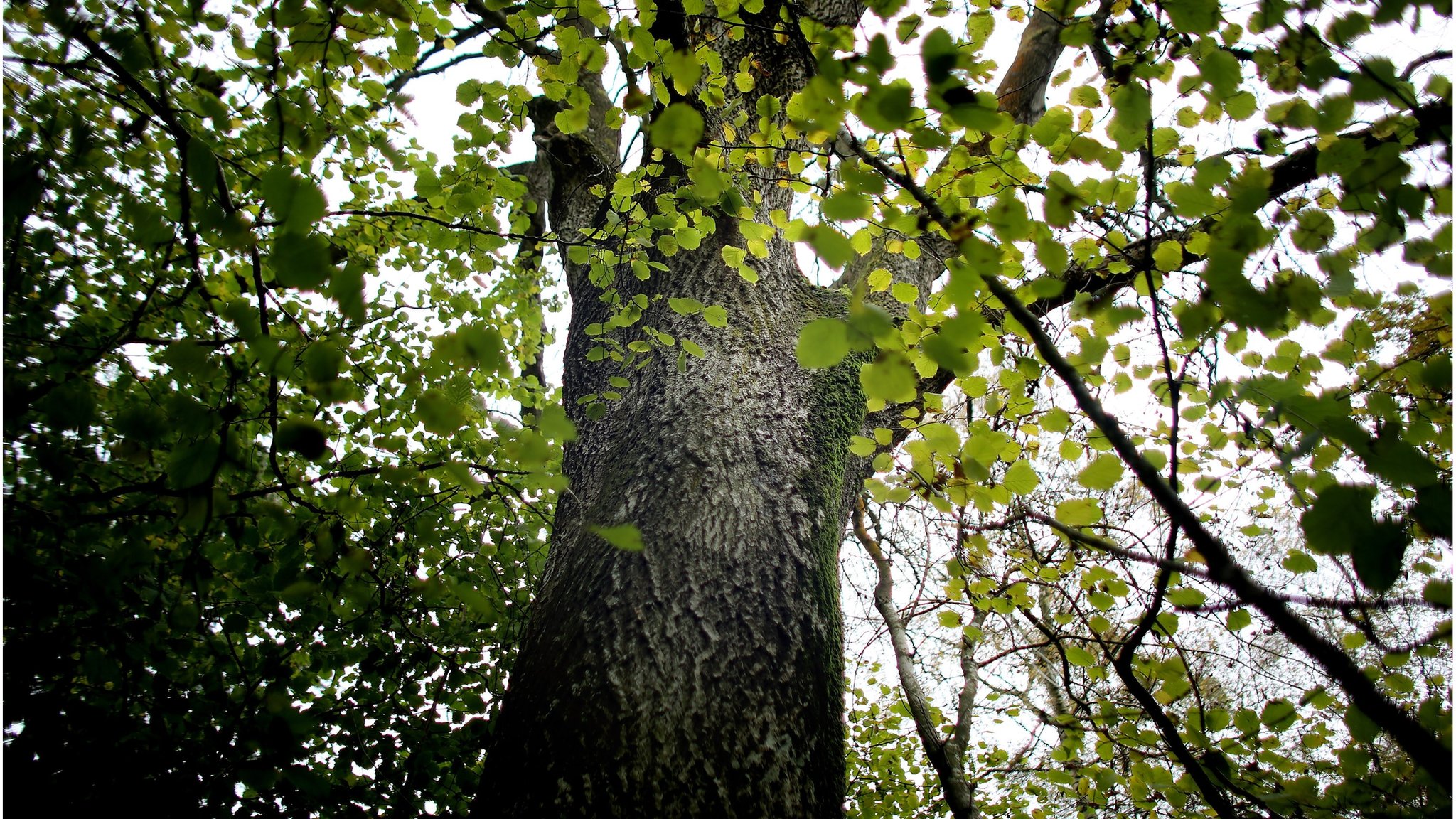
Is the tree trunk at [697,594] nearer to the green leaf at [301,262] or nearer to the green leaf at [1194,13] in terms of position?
the green leaf at [1194,13]

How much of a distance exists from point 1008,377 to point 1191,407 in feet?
1.90

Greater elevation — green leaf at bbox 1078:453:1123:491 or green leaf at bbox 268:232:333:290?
green leaf at bbox 1078:453:1123:491

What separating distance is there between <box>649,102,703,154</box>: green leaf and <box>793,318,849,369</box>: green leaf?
361 millimetres

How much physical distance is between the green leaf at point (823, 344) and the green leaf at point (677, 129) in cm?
36

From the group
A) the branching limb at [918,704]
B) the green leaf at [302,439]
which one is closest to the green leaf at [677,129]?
the green leaf at [302,439]

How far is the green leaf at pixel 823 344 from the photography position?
2.84 feet

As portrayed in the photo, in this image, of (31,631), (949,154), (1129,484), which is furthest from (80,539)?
(1129,484)

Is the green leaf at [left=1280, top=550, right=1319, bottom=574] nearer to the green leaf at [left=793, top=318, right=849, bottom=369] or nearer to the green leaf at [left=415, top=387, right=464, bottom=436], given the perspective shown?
the green leaf at [left=793, top=318, right=849, bottom=369]

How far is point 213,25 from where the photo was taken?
1816 mm

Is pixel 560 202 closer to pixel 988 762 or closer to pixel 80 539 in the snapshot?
pixel 80 539

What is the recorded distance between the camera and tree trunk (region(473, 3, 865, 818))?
1.17 m

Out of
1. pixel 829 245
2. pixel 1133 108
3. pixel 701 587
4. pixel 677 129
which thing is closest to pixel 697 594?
pixel 701 587

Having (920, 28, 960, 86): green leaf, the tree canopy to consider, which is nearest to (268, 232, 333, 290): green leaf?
the tree canopy

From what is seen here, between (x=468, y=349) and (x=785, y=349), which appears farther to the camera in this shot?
(x=785, y=349)
